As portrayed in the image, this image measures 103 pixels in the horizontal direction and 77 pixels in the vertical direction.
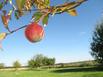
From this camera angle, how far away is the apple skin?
1.28 m

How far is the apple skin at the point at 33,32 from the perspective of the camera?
1280mm

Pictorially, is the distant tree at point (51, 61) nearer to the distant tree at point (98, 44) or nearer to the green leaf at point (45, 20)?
the distant tree at point (98, 44)

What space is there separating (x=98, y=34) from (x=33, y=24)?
4281cm

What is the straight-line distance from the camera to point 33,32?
A: 1277 mm

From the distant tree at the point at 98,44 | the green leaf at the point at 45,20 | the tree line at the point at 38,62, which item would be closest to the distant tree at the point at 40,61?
Result: the tree line at the point at 38,62

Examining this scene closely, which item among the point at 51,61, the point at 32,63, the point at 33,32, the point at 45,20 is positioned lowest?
the point at 33,32

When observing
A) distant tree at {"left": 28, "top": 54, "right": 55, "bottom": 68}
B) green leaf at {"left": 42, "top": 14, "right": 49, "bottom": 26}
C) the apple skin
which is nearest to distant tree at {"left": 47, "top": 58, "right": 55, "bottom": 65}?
distant tree at {"left": 28, "top": 54, "right": 55, "bottom": 68}

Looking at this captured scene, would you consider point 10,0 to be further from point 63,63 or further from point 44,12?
point 63,63

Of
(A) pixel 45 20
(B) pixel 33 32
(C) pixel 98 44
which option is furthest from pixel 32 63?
(B) pixel 33 32

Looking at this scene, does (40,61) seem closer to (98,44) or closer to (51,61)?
(51,61)

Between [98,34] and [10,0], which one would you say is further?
[98,34]

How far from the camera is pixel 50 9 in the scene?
58.5 inches

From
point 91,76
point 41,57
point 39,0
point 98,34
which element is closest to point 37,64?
point 41,57

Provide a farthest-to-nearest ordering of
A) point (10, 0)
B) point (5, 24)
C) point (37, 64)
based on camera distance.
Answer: point (37, 64) → point (10, 0) → point (5, 24)
